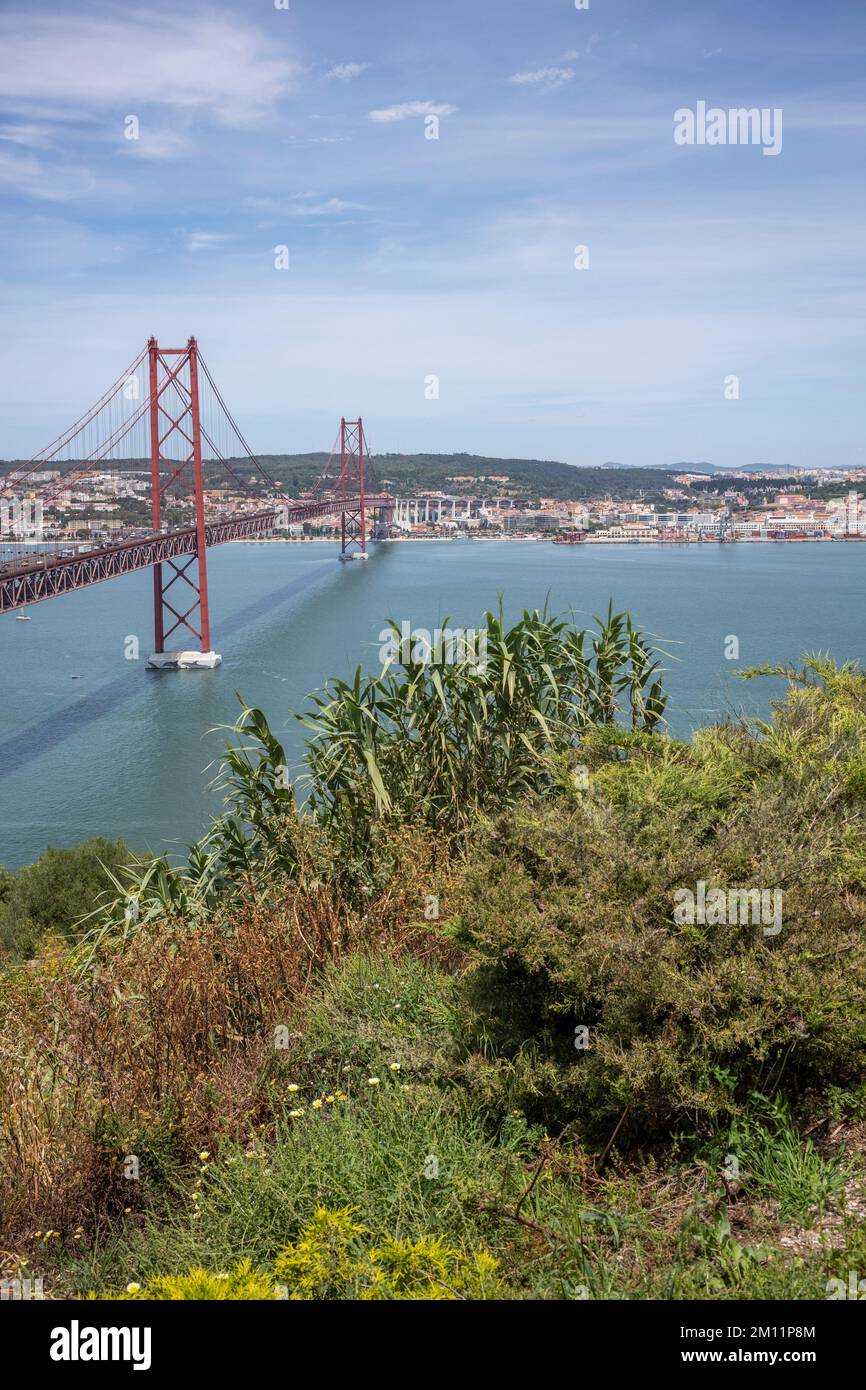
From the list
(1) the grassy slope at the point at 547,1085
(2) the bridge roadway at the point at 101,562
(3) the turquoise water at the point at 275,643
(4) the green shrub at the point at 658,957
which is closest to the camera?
(1) the grassy slope at the point at 547,1085

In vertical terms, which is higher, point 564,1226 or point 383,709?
point 383,709

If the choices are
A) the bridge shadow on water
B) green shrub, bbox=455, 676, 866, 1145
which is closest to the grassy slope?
green shrub, bbox=455, 676, 866, 1145

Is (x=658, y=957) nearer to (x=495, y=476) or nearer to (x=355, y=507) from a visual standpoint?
(x=355, y=507)

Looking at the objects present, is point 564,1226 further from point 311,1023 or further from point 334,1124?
point 311,1023

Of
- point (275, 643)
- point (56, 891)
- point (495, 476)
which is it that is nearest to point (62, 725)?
point (275, 643)

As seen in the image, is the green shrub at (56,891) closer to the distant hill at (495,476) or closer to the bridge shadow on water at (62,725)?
the bridge shadow on water at (62,725)

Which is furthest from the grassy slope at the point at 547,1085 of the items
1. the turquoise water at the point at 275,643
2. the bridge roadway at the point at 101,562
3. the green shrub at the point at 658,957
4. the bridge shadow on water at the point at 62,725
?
the bridge shadow on water at the point at 62,725
